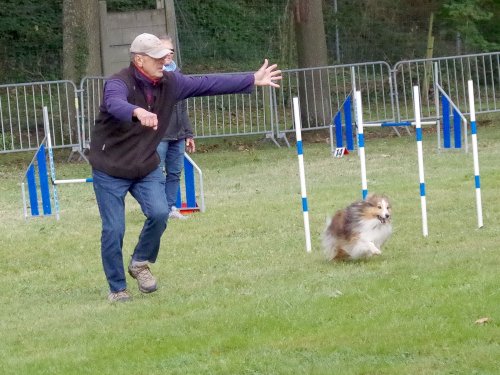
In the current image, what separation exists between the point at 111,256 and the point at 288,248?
2.29 m

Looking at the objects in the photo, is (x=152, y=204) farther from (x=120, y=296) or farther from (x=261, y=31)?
(x=261, y=31)

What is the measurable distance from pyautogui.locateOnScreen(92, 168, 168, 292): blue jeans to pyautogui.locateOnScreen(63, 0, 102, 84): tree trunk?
13.2 m

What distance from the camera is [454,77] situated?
21.6m

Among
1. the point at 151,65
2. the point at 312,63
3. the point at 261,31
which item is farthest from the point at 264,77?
the point at 261,31

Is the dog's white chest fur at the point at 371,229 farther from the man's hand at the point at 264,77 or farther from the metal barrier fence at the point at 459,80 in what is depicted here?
the metal barrier fence at the point at 459,80

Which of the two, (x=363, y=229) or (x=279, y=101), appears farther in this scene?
(x=279, y=101)

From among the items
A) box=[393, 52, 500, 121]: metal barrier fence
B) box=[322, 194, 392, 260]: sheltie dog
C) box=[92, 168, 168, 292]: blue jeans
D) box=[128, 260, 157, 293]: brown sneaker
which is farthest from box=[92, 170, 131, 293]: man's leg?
box=[393, 52, 500, 121]: metal barrier fence

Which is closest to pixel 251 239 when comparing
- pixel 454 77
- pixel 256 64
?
pixel 454 77

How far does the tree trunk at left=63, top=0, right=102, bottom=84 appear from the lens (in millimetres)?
20984

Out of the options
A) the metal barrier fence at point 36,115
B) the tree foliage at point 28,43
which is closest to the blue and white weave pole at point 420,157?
the metal barrier fence at point 36,115

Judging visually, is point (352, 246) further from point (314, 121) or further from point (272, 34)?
point (272, 34)

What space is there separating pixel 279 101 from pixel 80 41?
13.9 ft

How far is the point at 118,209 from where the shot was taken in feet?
25.9

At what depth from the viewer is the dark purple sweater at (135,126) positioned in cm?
774
